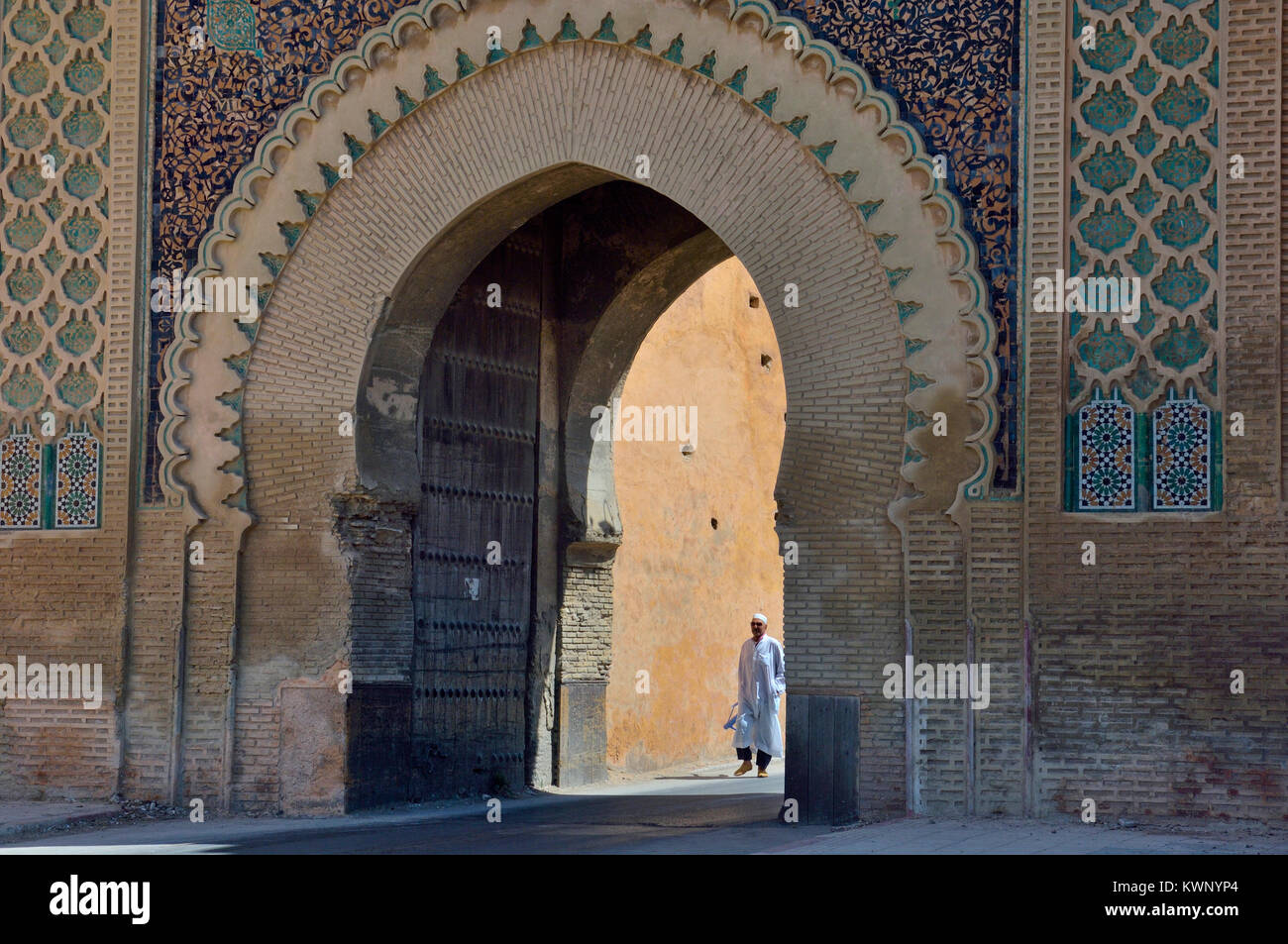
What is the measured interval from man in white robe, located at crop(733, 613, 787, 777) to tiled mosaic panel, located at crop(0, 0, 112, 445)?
4.65 metres

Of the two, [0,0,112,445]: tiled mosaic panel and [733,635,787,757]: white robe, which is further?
[733,635,787,757]: white robe

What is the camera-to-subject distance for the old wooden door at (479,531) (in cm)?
914

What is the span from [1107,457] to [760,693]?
15.8 feet

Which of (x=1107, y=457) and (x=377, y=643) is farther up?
(x=1107, y=457)

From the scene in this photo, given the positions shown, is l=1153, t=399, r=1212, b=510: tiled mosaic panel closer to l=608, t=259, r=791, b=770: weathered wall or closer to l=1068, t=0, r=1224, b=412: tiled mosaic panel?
l=1068, t=0, r=1224, b=412: tiled mosaic panel

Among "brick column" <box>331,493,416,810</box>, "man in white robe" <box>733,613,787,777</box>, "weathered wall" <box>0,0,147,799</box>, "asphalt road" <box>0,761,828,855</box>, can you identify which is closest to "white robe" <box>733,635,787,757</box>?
"man in white robe" <box>733,613,787,777</box>

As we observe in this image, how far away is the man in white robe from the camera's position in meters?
11.6

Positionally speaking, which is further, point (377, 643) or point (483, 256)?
point (483, 256)

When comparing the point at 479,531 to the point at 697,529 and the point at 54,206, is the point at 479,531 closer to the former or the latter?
the point at 54,206

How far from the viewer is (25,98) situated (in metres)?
9.03

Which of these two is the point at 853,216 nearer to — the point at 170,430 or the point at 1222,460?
the point at 1222,460

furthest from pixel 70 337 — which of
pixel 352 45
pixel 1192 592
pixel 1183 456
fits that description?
pixel 1192 592

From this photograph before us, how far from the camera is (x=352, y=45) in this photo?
8547 mm

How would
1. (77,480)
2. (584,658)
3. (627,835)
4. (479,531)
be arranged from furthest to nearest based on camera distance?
(584,658)
(479,531)
(77,480)
(627,835)
